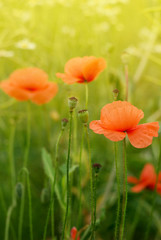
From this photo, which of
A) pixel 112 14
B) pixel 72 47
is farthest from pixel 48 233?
pixel 112 14

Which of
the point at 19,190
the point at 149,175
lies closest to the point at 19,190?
the point at 19,190

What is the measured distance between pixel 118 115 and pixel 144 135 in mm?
44

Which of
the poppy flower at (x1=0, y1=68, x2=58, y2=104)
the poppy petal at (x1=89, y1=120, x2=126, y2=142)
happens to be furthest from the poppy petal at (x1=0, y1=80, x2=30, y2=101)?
the poppy petal at (x1=89, y1=120, x2=126, y2=142)

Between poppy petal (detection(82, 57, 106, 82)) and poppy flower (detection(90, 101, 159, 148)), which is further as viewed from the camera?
poppy petal (detection(82, 57, 106, 82))

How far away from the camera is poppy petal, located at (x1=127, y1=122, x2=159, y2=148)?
0.43 m

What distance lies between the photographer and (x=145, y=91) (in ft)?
5.12

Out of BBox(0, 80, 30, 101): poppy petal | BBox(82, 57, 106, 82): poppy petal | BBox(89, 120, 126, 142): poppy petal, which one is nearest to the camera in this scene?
BBox(89, 120, 126, 142): poppy petal

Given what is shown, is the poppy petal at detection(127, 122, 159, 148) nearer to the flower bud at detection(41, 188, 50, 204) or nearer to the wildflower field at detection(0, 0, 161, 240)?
the wildflower field at detection(0, 0, 161, 240)

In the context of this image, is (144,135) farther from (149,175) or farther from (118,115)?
(149,175)

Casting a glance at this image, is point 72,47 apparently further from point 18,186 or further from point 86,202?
point 18,186

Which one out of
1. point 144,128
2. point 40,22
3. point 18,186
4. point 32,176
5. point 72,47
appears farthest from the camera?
point 40,22

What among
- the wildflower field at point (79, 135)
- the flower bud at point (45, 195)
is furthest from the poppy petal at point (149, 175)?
the flower bud at point (45, 195)

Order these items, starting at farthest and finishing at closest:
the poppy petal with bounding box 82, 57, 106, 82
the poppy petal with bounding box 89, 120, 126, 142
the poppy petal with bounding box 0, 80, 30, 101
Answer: the poppy petal with bounding box 0, 80, 30, 101 → the poppy petal with bounding box 82, 57, 106, 82 → the poppy petal with bounding box 89, 120, 126, 142

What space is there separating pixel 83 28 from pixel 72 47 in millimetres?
389
